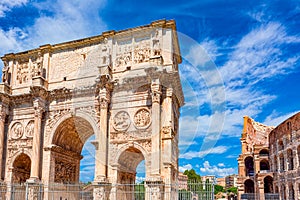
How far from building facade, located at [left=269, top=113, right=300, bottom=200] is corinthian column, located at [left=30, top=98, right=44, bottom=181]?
2075 cm

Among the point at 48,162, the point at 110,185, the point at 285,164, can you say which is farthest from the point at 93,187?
the point at 285,164

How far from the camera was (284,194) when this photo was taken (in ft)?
103

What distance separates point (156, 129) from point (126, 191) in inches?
138

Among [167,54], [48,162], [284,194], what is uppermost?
[167,54]

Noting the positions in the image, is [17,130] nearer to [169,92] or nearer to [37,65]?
[37,65]

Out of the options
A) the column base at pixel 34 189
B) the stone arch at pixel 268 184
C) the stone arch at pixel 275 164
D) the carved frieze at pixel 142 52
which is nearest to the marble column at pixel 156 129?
the carved frieze at pixel 142 52

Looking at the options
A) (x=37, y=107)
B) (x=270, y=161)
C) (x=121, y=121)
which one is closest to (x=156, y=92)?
(x=121, y=121)

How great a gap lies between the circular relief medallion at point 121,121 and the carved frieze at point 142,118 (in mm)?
407

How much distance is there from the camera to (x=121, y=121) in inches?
635

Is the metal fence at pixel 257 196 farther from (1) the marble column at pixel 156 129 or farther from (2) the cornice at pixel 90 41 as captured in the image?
(1) the marble column at pixel 156 129

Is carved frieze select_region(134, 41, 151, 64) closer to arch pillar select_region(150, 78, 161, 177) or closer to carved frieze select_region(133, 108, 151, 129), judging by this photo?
arch pillar select_region(150, 78, 161, 177)

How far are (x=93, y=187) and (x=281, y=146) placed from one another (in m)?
23.6

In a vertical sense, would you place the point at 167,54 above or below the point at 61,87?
above

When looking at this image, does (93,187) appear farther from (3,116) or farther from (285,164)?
(285,164)
